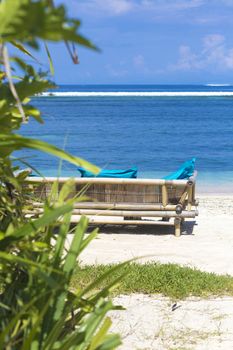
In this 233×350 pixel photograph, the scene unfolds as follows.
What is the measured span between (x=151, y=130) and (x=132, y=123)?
541cm

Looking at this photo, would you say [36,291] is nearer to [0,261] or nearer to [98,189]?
[0,261]

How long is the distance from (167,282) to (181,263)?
1409 mm

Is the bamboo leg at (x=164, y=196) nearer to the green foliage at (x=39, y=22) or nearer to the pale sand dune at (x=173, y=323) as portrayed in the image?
the pale sand dune at (x=173, y=323)

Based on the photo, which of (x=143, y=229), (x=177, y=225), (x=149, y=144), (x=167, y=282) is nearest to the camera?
(x=167, y=282)

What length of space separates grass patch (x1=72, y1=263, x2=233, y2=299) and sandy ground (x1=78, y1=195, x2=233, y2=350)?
0.43 feet

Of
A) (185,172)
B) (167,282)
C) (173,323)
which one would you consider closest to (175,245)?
(185,172)

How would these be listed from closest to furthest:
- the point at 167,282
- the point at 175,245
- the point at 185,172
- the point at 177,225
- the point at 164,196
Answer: the point at 167,282
the point at 175,245
the point at 164,196
the point at 177,225
the point at 185,172

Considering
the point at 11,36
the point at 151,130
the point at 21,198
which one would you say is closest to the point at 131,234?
the point at 21,198

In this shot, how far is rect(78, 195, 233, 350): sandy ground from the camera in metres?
3.93

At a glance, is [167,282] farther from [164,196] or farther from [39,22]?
[39,22]

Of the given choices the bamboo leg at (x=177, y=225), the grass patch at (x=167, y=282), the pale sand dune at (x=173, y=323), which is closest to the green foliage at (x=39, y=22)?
the pale sand dune at (x=173, y=323)

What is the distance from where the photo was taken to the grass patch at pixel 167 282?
4984 millimetres

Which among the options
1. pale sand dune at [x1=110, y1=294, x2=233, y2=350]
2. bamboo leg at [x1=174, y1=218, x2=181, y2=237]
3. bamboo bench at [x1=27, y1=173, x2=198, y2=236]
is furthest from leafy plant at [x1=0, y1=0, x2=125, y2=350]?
bamboo leg at [x1=174, y1=218, x2=181, y2=237]

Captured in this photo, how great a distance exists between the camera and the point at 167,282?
16.9 feet
